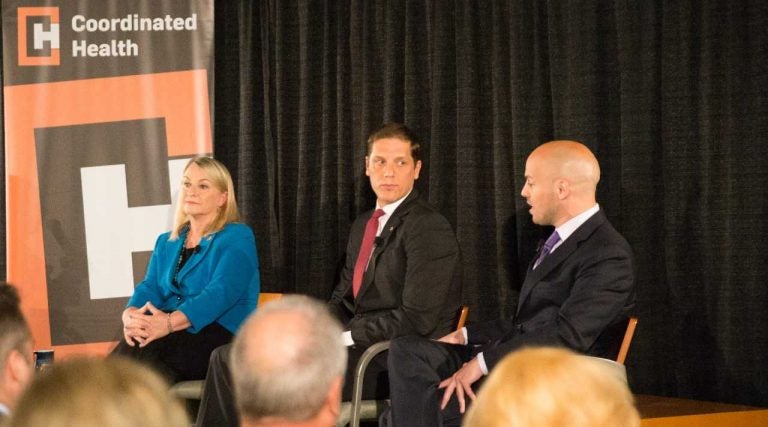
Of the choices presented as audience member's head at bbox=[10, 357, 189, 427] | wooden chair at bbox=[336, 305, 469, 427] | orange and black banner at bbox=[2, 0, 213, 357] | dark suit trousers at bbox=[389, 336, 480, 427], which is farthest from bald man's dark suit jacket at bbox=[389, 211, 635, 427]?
orange and black banner at bbox=[2, 0, 213, 357]

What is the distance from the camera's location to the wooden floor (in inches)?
137

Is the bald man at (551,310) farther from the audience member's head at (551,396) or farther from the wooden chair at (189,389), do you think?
the audience member's head at (551,396)

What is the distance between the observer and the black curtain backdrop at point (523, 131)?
396 centimetres

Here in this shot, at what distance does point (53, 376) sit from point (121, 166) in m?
4.41

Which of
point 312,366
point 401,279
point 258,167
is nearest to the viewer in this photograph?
point 312,366

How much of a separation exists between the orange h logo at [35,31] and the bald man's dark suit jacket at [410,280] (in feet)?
7.81

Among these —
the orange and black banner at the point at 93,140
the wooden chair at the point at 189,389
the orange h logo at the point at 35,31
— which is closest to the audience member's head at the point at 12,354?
the wooden chair at the point at 189,389

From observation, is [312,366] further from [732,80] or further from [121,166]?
[121,166]

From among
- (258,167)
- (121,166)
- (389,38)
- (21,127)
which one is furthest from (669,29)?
(21,127)

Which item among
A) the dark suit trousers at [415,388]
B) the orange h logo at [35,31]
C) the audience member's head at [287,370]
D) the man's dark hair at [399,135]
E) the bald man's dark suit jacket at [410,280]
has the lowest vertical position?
the dark suit trousers at [415,388]

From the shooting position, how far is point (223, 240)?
14.1 feet

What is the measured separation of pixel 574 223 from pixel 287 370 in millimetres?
2135

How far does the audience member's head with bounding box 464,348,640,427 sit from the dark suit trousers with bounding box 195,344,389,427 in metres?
2.43

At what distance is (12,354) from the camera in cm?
183
